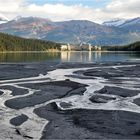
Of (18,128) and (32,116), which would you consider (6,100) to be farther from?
(18,128)

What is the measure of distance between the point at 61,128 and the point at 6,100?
1007 centimetres

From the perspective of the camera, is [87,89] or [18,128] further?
[87,89]

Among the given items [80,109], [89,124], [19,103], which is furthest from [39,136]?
[19,103]

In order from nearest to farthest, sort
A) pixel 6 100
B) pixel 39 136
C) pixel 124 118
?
1. pixel 39 136
2. pixel 124 118
3. pixel 6 100

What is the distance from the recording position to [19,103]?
1087 inches

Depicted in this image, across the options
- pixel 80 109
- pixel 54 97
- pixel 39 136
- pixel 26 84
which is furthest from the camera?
pixel 26 84

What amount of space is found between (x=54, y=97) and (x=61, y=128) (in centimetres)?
1130

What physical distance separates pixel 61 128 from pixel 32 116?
3.17 m

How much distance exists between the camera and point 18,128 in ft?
63.7

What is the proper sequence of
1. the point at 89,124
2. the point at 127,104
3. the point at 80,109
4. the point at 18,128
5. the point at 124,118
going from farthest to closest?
1. the point at 127,104
2. the point at 80,109
3. the point at 124,118
4. the point at 89,124
5. the point at 18,128

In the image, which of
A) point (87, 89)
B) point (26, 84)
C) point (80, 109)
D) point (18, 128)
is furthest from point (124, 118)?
point (26, 84)

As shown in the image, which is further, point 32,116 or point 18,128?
point 32,116

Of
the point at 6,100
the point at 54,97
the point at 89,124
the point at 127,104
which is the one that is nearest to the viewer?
the point at 89,124

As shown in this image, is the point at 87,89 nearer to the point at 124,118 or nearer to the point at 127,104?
the point at 127,104
